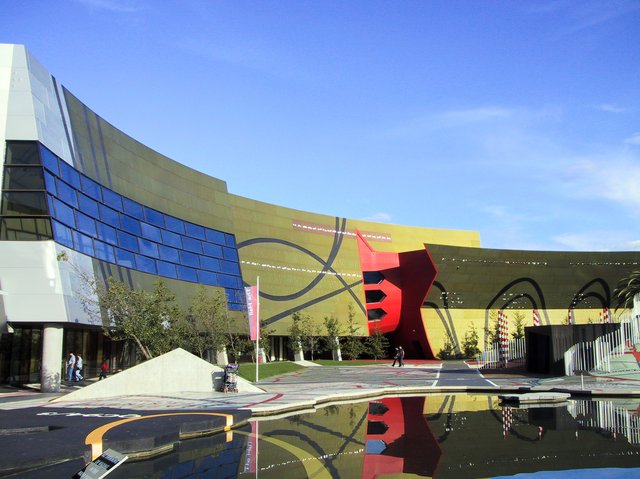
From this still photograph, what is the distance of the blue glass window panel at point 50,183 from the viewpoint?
87.5 ft

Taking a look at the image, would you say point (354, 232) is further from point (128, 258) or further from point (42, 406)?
point (42, 406)

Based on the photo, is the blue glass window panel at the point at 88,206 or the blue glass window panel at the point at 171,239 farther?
the blue glass window panel at the point at 171,239

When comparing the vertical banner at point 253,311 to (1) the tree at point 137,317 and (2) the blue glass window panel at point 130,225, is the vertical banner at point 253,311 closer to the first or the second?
(1) the tree at point 137,317

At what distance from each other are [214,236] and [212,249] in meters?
1.59

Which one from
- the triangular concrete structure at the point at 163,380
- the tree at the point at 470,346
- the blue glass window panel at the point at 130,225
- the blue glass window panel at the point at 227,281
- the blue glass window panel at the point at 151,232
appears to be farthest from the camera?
the tree at the point at 470,346

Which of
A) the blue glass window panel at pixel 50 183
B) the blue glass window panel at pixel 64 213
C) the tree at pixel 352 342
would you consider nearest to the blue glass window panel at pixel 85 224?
the blue glass window panel at pixel 64 213

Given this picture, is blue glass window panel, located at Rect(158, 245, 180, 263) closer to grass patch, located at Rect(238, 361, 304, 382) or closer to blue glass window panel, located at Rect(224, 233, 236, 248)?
grass patch, located at Rect(238, 361, 304, 382)

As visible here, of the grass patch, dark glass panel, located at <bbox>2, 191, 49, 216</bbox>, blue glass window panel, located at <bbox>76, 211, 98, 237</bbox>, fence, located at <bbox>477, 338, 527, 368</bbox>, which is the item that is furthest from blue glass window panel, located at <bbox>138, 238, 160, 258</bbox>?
fence, located at <bbox>477, 338, 527, 368</bbox>

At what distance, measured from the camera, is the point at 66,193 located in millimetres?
28938

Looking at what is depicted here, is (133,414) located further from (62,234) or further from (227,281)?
(227,281)

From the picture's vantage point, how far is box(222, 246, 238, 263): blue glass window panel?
50713mm

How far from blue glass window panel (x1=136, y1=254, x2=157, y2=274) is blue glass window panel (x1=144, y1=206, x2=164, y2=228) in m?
2.88

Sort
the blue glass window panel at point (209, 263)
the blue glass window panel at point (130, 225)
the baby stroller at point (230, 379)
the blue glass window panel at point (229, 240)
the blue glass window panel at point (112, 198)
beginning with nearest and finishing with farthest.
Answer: the baby stroller at point (230, 379) < the blue glass window panel at point (112, 198) < the blue glass window panel at point (130, 225) < the blue glass window panel at point (209, 263) < the blue glass window panel at point (229, 240)

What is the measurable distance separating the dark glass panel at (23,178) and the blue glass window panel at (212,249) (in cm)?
2150
